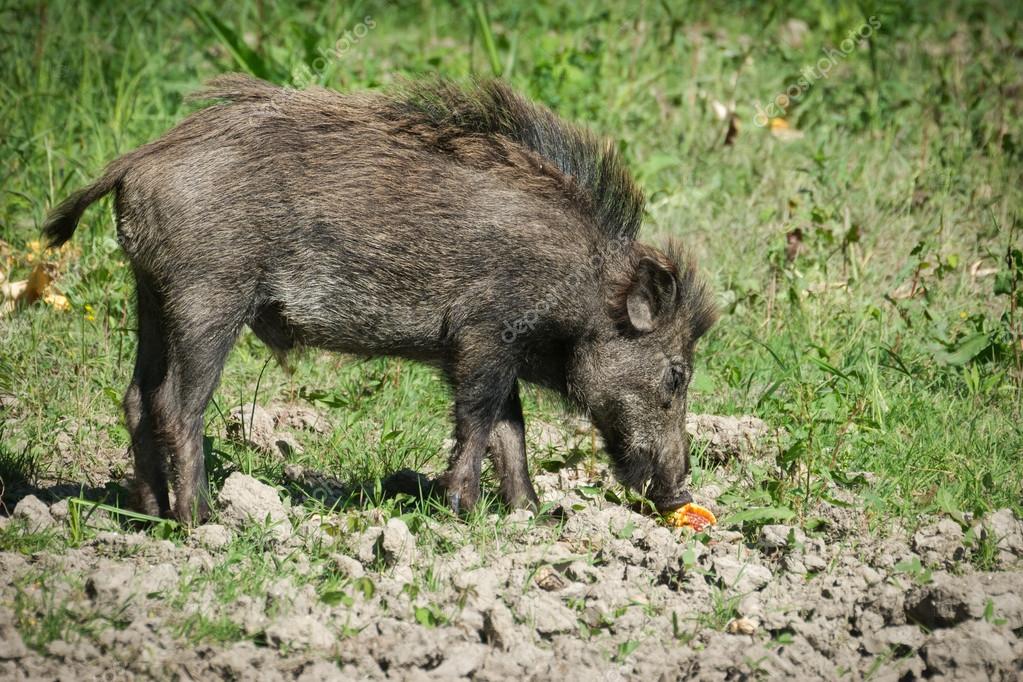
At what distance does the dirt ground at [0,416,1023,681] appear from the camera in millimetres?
3850

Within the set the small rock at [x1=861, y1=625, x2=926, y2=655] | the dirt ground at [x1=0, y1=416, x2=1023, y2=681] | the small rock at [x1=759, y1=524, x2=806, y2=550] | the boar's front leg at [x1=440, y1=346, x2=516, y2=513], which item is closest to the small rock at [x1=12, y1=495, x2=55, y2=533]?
the dirt ground at [x1=0, y1=416, x2=1023, y2=681]

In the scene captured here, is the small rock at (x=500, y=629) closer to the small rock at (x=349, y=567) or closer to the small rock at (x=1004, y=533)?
the small rock at (x=349, y=567)

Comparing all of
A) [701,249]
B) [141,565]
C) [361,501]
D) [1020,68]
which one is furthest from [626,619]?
[1020,68]

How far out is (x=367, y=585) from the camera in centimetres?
415

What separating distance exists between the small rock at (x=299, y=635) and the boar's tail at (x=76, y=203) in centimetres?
186

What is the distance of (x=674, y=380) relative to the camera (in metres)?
5.30

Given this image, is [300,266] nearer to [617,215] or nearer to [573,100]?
[617,215]

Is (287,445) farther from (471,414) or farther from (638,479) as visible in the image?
(638,479)

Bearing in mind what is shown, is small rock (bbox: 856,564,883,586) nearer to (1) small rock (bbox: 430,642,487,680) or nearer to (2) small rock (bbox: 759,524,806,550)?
(2) small rock (bbox: 759,524,806,550)

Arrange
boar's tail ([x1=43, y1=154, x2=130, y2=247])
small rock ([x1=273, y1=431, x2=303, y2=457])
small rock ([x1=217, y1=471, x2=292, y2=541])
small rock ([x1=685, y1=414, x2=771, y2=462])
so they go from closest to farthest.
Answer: small rock ([x1=217, y1=471, x2=292, y2=541]) → boar's tail ([x1=43, y1=154, x2=130, y2=247]) → small rock ([x1=273, y1=431, x2=303, y2=457]) → small rock ([x1=685, y1=414, x2=771, y2=462])

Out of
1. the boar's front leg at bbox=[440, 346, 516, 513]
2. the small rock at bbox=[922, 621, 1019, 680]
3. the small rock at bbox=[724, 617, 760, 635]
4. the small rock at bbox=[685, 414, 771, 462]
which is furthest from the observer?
the small rock at bbox=[685, 414, 771, 462]

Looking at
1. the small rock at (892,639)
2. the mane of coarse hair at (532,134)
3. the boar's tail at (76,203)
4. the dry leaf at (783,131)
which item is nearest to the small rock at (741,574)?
the small rock at (892,639)

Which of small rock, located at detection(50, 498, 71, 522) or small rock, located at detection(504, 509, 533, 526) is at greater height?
small rock, located at detection(50, 498, 71, 522)

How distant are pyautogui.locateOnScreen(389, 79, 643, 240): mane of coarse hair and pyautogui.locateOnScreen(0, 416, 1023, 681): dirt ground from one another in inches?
49.6
